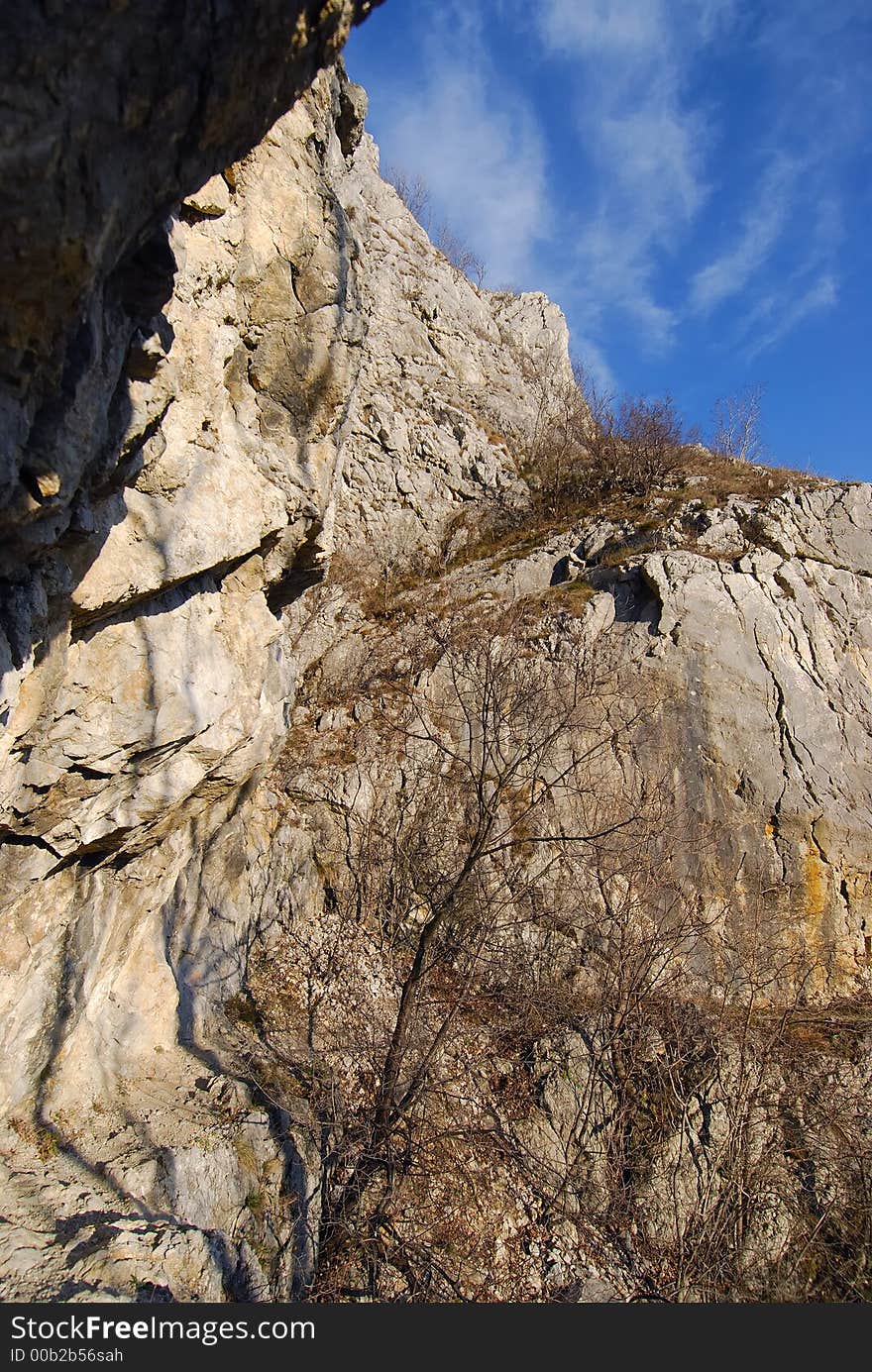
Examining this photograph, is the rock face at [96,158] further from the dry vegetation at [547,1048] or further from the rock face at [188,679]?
the dry vegetation at [547,1048]

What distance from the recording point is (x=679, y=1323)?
4.98 meters

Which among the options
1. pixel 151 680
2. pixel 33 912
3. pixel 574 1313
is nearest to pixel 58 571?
pixel 151 680

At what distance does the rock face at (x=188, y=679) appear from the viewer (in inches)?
85.7

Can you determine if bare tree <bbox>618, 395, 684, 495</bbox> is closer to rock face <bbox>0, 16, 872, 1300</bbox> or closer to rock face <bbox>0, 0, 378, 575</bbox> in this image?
rock face <bbox>0, 16, 872, 1300</bbox>

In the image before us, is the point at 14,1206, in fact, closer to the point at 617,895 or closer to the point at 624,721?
the point at 617,895

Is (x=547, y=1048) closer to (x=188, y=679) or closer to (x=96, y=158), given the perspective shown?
(x=188, y=679)

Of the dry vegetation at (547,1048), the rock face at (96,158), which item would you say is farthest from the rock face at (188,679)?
the dry vegetation at (547,1048)

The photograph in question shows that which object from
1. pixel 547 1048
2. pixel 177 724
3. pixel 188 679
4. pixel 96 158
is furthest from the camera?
pixel 547 1048

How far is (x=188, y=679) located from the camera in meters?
5.33

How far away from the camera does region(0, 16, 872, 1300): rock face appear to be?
2176 mm

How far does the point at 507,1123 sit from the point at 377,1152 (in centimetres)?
177

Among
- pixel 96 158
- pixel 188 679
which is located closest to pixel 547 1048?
pixel 188 679

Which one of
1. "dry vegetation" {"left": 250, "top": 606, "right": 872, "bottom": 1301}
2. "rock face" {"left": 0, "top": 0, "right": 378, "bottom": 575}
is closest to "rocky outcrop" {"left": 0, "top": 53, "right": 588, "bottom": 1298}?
"rock face" {"left": 0, "top": 0, "right": 378, "bottom": 575}

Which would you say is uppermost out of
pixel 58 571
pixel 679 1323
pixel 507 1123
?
pixel 58 571
